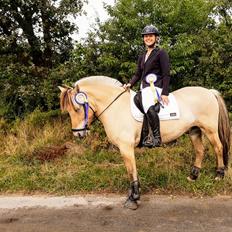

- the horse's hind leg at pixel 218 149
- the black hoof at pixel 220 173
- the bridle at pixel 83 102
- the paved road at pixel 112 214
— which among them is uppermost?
the bridle at pixel 83 102

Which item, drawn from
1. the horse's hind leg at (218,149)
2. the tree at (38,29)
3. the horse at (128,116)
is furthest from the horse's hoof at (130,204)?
the tree at (38,29)

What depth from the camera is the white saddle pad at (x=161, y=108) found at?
4711 mm

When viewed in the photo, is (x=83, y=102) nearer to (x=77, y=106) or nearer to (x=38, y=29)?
(x=77, y=106)

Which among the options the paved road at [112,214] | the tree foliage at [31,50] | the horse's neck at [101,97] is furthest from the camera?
the tree foliage at [31,50]

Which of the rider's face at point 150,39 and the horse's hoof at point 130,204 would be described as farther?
the rider's face at point 150,39

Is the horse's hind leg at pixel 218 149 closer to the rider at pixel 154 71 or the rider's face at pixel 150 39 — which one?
the rider at pixel 154 71

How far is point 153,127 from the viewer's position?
4719mm

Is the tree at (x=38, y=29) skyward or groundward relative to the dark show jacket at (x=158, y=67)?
skyward

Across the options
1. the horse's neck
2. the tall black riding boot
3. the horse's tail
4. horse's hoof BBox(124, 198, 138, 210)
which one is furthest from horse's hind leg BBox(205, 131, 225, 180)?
the horse's neck

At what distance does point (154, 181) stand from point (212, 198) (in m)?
0.92

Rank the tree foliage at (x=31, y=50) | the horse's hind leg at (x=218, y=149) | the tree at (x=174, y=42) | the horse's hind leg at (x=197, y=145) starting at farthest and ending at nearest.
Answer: the tree foliage at (x=31, y=50) → the tree at (x=174, y=42) → the horse's hind leg at (x=197, y=145) → the horse's hind leg at (x=218, y=149)

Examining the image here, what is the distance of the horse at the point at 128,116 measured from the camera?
187 inches

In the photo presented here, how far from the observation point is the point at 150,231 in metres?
3.91

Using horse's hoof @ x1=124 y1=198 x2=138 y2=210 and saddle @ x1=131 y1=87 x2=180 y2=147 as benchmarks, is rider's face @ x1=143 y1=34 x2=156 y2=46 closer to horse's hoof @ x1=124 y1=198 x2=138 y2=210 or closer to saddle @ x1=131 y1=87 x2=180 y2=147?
saddle @ x1=131 y1=87 x2=180 y2=147
